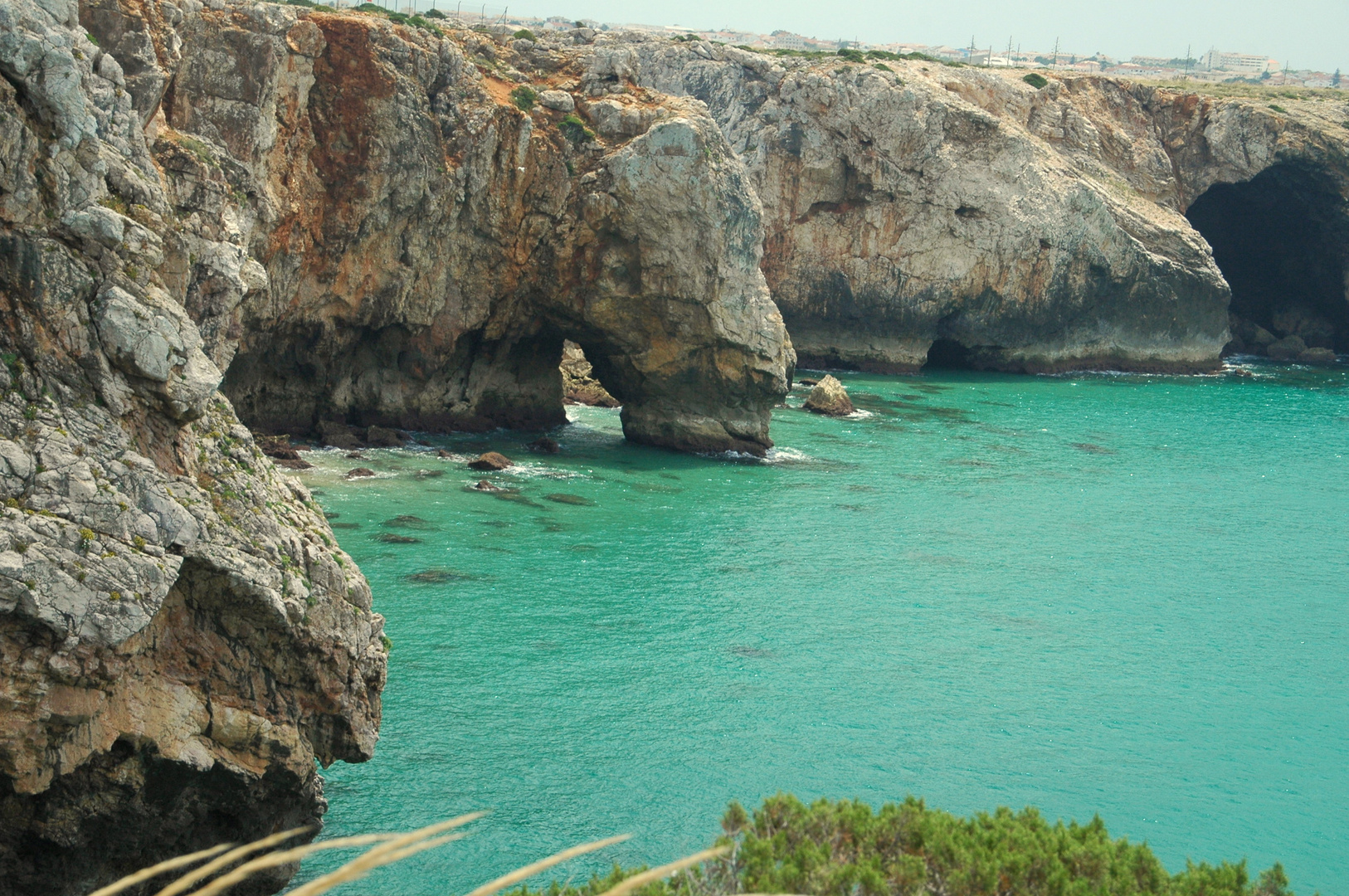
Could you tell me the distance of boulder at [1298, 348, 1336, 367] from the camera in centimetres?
9650

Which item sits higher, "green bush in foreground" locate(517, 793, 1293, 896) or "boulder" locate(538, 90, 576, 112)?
"boulder" locate(538, 90, 576, 112)

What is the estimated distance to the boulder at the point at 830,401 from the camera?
208 feet

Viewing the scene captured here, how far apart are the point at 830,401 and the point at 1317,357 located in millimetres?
55881

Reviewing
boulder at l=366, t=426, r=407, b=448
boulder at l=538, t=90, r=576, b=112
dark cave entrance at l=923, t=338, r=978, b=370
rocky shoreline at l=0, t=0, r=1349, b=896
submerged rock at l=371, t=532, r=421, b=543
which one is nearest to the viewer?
rocky shoreline at l=0, t=0, r=1349, b=896

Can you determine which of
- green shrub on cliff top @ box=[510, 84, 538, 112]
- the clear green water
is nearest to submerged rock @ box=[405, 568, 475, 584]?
the clear green water

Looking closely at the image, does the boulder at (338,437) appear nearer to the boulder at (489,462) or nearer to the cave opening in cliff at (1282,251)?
the boulder at (489,462)

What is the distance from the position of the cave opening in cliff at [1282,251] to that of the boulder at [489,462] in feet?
229

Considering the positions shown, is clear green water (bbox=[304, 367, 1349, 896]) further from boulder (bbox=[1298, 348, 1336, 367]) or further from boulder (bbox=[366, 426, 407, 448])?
boulder (bbox=[1298, 348, 1336, 367])

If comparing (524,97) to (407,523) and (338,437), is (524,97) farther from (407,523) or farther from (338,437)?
(407,523)

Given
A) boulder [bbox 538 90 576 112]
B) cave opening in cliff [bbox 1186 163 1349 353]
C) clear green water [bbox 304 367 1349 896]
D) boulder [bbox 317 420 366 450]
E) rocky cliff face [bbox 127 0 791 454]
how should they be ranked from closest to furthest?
clear green water [bbox 304 367 1349 896] < rocky cliff face [bbox 127 0 791 454] < boulder [bbox 317 420 366 450] < boulder [bbox 538 90 576 112] < cave opening in cliff [bbox 1186 163 1349 353]

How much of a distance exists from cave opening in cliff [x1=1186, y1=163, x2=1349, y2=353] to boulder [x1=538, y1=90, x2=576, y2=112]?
62.2 metres

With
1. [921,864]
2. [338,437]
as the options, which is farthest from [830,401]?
[921,864]

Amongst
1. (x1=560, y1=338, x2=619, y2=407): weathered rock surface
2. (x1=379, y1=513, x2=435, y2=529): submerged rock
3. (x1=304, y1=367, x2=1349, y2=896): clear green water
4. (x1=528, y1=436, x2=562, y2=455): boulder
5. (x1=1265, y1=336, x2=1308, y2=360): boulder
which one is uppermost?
(x1=1265, y1=336, x2=1308, y2=360): boulder

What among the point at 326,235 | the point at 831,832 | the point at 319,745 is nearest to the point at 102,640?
the point at 319,745
